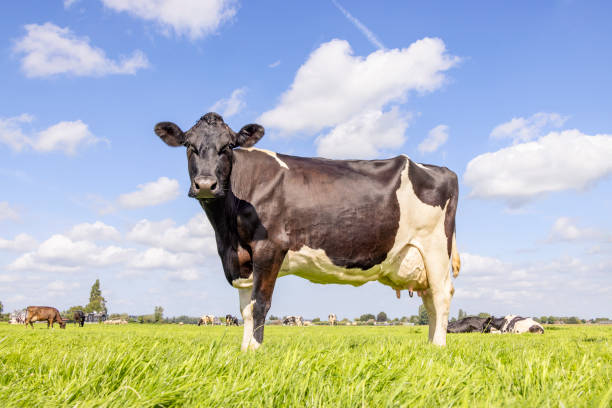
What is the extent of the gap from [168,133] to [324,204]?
8.18ft

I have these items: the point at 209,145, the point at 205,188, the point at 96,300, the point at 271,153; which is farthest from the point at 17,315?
the point at 205,188

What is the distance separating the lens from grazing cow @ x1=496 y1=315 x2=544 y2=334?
64.4ft

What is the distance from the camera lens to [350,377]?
3676 millimetres

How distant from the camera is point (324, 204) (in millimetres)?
7254

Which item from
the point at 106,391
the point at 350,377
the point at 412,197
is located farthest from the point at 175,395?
the point at 412,197

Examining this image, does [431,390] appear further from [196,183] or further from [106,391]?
[196,183]

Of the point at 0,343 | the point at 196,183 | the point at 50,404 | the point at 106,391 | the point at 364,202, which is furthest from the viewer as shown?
the point at 364,202

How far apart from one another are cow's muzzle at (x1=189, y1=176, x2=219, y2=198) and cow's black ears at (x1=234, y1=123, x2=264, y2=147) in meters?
1.03

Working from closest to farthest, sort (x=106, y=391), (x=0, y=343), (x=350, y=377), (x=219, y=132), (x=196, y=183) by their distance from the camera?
(x=106, y=391)
(x=350, y=377)
(x=0, y=343)
(x=196, y=183)
(x=219, y=132)

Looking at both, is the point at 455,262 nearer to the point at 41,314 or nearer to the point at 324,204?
the point at 324,204

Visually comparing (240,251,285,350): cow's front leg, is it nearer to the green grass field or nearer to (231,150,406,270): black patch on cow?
(231,150,406,270): black patch on cow

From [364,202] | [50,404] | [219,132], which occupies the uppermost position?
[219,132]

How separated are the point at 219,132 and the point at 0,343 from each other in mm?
3559

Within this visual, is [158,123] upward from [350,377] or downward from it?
upward
